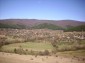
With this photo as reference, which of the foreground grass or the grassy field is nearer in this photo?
the foreground grass

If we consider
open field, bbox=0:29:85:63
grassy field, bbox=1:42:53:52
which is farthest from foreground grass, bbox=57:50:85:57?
grassy field, bbox=1:42:53:52

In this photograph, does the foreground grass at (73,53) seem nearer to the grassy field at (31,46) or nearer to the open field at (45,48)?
the open field at (45,48)

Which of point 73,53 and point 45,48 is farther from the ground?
point 45,48

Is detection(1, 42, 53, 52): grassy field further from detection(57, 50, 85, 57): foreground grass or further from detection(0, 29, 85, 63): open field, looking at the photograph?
detection(57, 50, 85, 57): foreground grass

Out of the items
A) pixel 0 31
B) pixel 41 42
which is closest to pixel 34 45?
pixel 41 42

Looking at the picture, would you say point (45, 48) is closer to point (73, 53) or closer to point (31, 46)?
point (31, 46)

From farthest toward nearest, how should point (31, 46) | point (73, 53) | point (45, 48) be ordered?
1. point (31, 46)
2. point (45, 48)
3. point (73, 53)

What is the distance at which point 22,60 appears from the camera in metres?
5.80

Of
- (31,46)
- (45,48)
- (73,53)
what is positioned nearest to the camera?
(73,53)

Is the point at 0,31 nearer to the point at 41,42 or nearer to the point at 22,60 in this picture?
the point at 41,42

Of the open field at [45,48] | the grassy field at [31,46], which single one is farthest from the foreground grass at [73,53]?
the grassy field at [31,46]

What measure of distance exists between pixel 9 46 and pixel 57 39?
2910 millimetres

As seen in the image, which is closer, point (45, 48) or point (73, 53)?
point (73, 53)

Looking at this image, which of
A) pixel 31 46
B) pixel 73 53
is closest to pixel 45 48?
pixel 31 46
